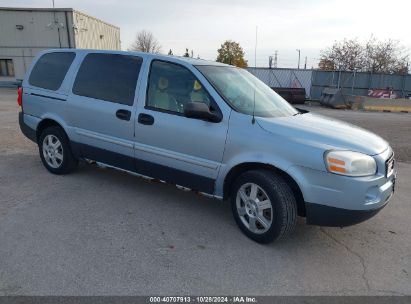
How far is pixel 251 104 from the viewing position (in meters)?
3.99

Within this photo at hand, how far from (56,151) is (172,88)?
2220 millimetres


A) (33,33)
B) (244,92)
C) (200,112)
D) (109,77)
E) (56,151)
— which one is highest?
(33,33)

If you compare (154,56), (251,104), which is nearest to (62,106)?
(154,56)

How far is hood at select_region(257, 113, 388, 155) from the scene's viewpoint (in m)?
3.31

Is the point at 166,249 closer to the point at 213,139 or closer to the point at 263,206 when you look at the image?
the point at 263,206

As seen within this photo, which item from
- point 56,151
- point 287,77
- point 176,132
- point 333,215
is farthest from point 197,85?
point 287,77

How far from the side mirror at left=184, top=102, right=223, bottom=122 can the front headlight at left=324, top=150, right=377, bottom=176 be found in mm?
1147

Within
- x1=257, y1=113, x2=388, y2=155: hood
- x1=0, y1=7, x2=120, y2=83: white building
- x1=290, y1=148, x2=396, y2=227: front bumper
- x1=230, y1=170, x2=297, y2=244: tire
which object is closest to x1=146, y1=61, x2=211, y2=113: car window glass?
x1=257, y1=113, x2=388, y2=155: hood

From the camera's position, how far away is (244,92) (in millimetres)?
4160

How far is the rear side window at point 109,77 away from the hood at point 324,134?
173 centimetres

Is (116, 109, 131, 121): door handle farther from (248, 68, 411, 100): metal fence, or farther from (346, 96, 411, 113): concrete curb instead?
(248, 68, 411, 100): metal fence

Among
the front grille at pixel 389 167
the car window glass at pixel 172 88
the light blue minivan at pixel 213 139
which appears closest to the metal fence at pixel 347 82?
the light blue minivan at pixel 213 139

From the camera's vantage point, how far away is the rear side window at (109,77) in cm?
437

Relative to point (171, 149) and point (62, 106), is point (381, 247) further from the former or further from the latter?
point (62, 106)
